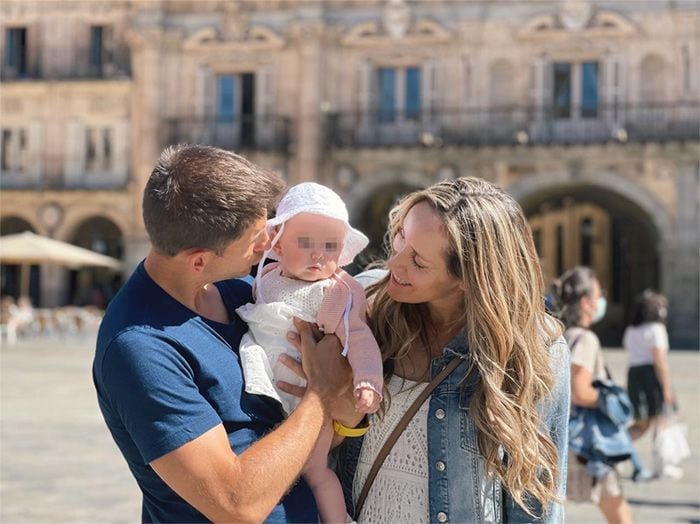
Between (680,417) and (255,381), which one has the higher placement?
(255,381)

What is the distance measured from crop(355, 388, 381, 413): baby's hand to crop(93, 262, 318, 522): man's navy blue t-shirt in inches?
8.5

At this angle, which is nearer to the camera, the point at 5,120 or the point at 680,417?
the point at 680,417

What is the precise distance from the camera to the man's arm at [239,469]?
2.16 metres

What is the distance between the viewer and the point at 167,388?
2148 millimetres

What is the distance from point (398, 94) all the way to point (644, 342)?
761 inches

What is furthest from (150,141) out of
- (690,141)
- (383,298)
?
(383,298)

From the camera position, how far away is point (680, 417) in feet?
39.4

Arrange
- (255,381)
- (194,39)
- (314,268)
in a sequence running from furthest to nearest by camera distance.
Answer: (194,39) → (314,268) → (255,381)

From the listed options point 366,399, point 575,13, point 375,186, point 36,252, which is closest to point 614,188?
point 575,13

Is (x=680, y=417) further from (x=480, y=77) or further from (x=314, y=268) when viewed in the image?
(x=480, y=77)

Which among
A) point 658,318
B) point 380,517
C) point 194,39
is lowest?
point 658,318

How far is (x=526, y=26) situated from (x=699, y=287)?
801 centimetres

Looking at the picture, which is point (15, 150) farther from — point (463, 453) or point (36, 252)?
point (463, 453)

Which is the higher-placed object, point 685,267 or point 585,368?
point 585,368
